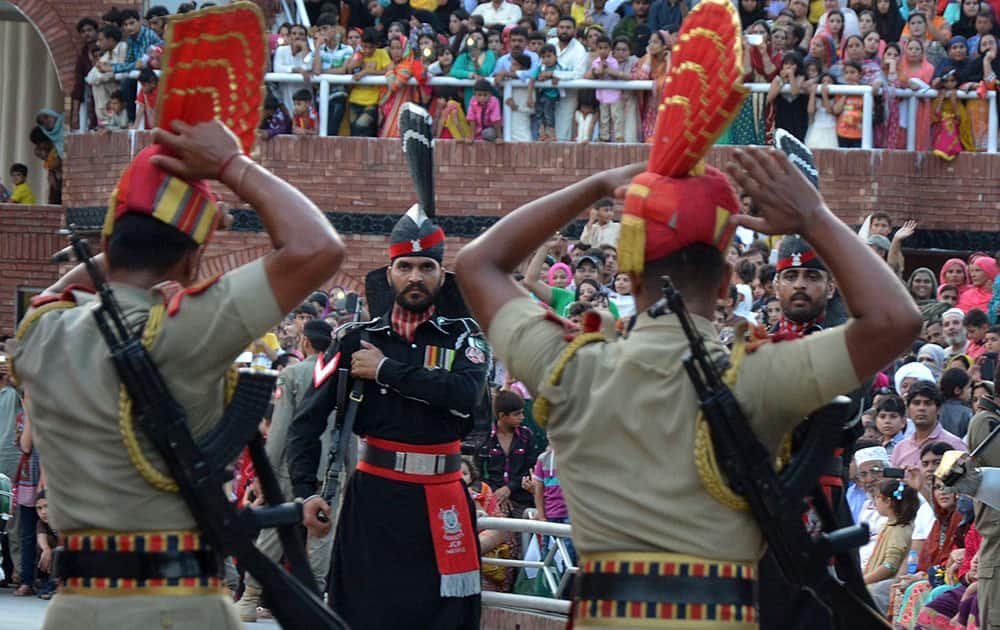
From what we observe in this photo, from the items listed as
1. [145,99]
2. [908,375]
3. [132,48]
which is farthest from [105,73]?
[908,375]

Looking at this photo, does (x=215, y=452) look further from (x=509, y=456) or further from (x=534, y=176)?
(x=534, y=176)

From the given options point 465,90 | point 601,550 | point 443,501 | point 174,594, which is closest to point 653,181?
point 601,550

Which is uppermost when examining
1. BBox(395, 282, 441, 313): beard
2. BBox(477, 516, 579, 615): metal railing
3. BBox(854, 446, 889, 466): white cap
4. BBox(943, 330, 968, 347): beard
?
BBox(395, 282, 441, 313): beard

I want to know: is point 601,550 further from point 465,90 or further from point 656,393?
point 465,90

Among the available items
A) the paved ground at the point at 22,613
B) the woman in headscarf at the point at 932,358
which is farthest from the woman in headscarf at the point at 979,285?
the paved ground at the point at 22,613

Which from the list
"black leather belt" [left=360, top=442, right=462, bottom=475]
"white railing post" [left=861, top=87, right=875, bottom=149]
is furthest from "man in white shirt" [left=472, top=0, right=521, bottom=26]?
"black leather belt" [left=360, top=442, right=462, bottom=475]

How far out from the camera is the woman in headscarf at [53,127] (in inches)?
913

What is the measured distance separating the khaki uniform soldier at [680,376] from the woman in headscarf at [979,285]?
439 inches

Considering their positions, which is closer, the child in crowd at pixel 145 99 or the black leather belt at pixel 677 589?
the black leather belt at pixel 677 589

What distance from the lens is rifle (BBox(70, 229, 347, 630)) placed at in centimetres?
427

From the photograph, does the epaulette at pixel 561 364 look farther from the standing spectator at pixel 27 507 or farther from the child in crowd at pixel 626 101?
the child in crowd at pixel 626 101

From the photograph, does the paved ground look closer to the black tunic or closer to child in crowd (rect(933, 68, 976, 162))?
the black tunic

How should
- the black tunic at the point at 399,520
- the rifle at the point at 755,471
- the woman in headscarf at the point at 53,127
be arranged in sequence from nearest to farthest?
the rifle at the point at 755,471 → the black tunic at the point at 399,520 → the woman in headscarf at the point at 53,127

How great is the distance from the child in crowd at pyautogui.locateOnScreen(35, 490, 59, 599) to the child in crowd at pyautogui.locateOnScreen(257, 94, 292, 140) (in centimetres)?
700
